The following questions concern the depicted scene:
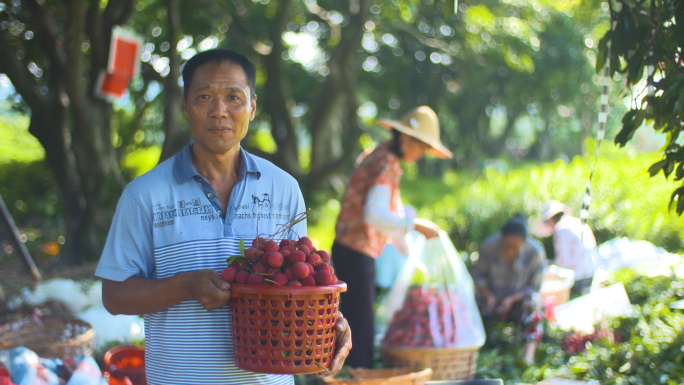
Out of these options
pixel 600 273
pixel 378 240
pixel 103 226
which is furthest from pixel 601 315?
pixel 103 226

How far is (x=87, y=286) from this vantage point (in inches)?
199

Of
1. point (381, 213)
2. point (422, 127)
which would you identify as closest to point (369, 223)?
point (381, 213)

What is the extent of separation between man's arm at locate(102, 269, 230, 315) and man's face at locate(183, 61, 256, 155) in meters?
0.38

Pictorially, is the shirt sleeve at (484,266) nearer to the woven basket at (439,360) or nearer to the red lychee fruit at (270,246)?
the woven basket at (439,360)

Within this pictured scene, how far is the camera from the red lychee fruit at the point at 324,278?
5.61 feet

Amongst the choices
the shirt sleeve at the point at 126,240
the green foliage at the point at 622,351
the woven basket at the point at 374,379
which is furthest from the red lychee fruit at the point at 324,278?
the green foliage at the point at 622,351

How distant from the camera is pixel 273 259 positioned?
167 cm

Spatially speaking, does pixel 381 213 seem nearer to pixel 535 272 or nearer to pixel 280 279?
pixel 535 272

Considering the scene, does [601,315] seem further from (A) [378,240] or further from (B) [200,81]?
(B) [200,81]

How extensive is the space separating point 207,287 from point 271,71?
7.19 m

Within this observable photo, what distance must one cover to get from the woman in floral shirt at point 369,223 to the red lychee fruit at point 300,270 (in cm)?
221

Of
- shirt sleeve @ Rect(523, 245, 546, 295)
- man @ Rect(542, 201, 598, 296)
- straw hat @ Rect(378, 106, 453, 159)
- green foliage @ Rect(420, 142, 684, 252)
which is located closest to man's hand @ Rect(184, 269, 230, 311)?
straw hat @ Rect(378, 106, 453, 159)

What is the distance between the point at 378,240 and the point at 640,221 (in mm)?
6079

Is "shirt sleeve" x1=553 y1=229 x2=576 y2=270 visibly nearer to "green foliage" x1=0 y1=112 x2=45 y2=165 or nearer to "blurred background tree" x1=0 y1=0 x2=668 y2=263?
"blurred background tree" x1=0 y1=0 x2=668 y2=263
